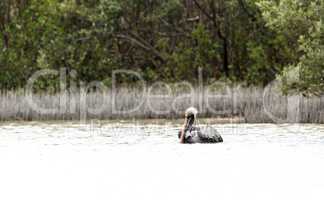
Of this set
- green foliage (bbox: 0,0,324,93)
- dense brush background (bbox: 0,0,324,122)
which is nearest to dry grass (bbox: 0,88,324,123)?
dense brush background (bbox: 0,0,324,122)

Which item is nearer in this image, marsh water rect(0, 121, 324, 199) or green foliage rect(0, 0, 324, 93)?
marsh water rect(0, 121, 324, 199)

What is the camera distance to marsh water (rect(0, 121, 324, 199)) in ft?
33.1

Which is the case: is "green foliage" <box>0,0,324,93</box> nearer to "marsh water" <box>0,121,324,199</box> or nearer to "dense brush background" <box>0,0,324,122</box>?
"dense brush background" <box>0,0,324,122</box>

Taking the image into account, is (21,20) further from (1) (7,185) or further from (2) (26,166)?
(1) (7,185)

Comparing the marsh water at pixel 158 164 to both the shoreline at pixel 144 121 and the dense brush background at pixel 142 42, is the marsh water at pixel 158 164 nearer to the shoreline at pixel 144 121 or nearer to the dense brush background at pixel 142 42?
the shoreline at pixel 144 121

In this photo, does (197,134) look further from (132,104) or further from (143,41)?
(143,41)

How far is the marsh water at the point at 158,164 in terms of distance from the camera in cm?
1009

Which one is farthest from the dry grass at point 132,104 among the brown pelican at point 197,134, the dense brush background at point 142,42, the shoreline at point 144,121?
the brown pelican at point 197,134

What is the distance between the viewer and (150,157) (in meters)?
13.2

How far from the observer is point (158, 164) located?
1235 cm

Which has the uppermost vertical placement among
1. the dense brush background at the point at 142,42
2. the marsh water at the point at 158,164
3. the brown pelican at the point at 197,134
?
the dense brush background at the point at 142,42

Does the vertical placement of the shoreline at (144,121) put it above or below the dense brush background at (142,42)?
below

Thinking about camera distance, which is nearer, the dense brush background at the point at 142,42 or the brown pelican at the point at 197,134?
the brown pelican at the point at 197,134

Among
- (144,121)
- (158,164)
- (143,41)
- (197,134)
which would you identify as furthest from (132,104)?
(158,164)
